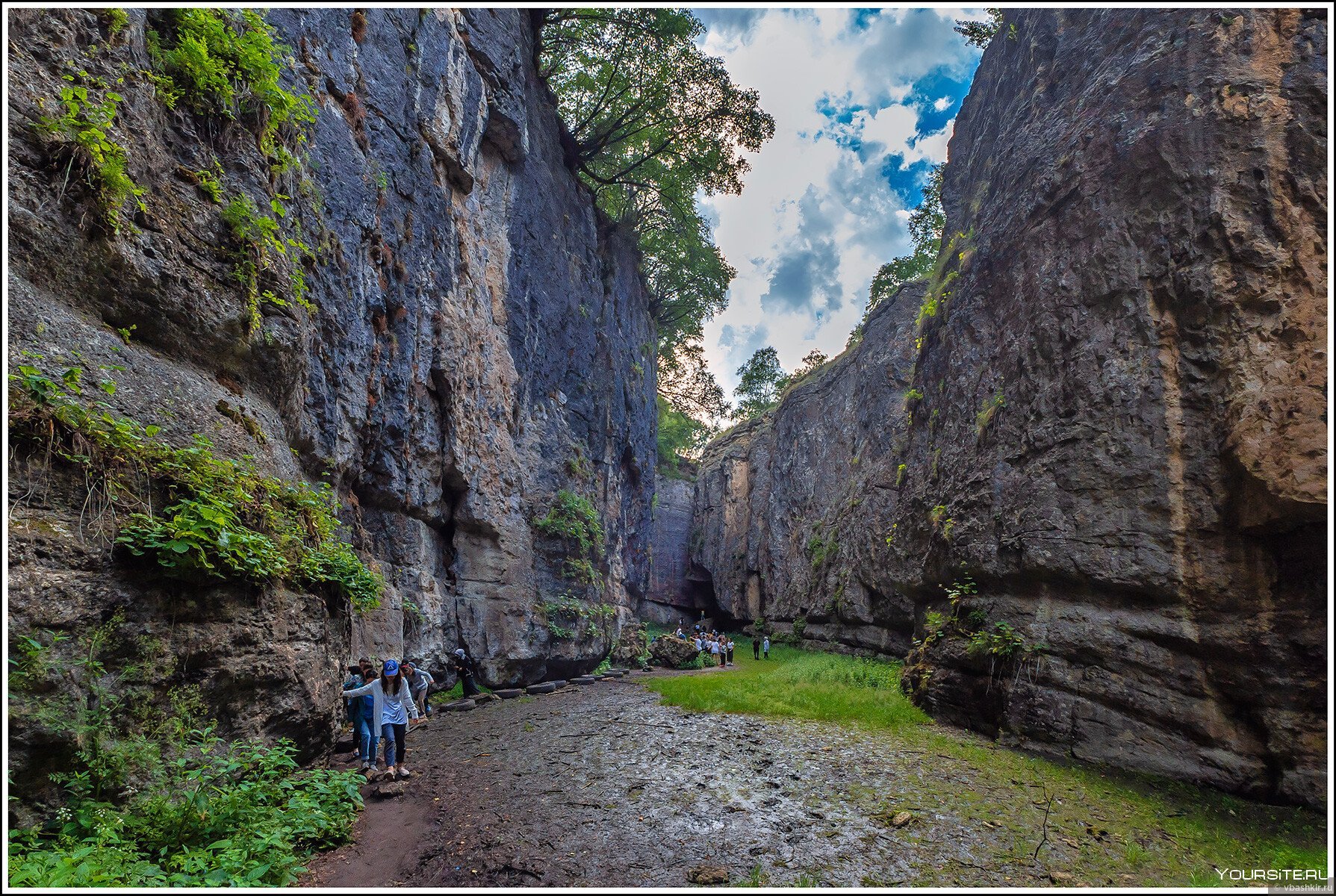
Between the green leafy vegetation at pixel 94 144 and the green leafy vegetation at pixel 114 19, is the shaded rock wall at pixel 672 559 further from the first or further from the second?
Answer: the green leafy vegetation at pixel 94 144

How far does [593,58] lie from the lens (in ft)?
78.7

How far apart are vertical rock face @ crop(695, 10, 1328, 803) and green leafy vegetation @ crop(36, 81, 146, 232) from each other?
13.2 m

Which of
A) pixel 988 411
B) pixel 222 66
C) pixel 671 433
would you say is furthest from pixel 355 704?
pixel 671 433

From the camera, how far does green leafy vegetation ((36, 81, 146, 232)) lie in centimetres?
554

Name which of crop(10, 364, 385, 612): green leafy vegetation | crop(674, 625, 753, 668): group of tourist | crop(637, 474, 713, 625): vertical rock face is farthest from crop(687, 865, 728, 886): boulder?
crop(637, 474, 713, 625): vertical rock face

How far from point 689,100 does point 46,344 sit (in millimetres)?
25244

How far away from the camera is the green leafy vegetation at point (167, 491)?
4.84m

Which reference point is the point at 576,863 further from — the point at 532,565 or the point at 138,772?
the point at 532,565

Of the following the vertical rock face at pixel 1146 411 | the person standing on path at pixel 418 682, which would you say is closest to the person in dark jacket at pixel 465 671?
the person standing on path at pixel 418 682

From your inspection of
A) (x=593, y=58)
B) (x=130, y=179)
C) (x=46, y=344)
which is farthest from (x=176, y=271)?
(x=593, y=58)

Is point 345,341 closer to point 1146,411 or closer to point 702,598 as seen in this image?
point 1146,411

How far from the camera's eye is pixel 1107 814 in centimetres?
673

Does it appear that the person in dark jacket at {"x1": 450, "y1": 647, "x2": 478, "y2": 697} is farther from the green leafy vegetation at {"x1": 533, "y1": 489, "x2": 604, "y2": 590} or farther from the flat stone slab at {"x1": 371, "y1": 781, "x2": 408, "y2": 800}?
the flat stone slab at {"x1": 371, "y1": 781, "x2": 408, "y2": 800}

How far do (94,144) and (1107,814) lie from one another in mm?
12876
